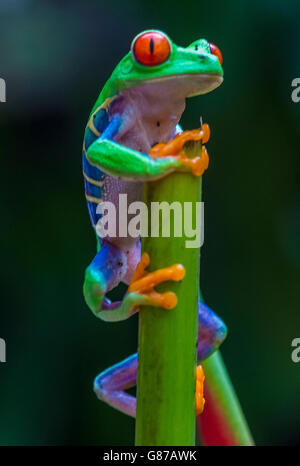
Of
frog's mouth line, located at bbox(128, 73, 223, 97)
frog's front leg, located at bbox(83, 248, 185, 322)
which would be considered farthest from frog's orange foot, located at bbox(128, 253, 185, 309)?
frog's mouth line, located at bbox(128, 73, 223, 97)

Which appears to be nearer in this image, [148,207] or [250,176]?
[148,207]

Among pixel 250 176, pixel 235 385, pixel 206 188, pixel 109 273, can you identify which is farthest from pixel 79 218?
pixel 109 273

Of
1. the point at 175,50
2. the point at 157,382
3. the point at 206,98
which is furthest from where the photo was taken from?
the point at 206,98

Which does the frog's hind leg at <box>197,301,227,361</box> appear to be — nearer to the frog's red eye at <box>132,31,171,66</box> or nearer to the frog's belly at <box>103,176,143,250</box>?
the frog's belly at <box>103,176,143,250</box>

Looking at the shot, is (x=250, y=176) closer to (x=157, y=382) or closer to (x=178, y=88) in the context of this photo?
(x=178, y=88)

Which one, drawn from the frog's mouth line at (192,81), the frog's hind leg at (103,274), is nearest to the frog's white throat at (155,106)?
the frog's mouth line at (192,81)

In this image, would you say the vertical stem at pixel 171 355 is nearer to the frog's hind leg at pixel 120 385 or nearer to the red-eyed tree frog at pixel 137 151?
the red-eyed tree frog at pixel 137 151
